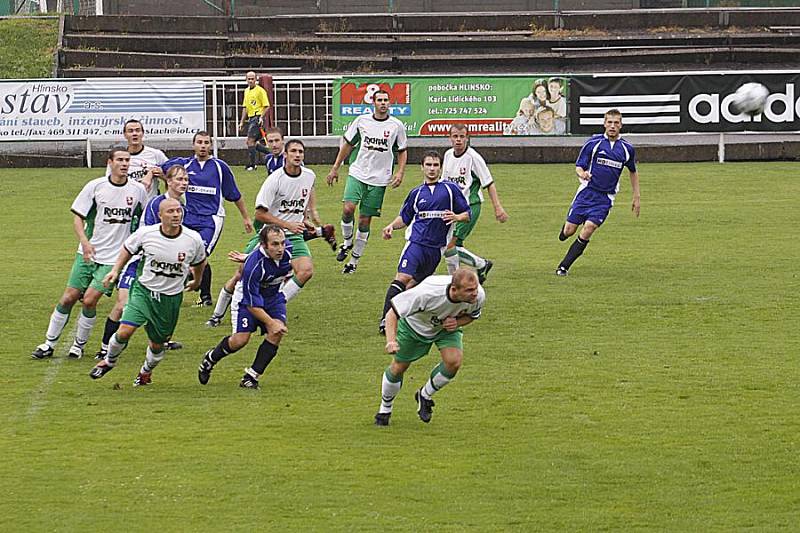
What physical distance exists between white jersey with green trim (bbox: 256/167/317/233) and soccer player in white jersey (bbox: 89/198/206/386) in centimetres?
283

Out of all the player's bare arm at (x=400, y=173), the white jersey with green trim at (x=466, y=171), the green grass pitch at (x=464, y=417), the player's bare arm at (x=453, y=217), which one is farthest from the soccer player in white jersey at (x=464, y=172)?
the player's bare arm at (x=453, y=217)

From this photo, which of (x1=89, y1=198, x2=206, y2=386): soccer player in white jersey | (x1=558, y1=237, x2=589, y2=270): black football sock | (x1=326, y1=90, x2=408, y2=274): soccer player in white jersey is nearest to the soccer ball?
(x1=558, y1=237, x2=589, y2=270): black football sock

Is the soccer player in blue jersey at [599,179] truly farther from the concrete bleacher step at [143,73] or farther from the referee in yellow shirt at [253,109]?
the concrete bleacher step at [143,73]

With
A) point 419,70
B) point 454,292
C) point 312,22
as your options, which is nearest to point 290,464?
point 454,292

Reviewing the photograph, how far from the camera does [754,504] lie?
8711mm

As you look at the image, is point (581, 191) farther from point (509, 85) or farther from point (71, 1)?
point (71, 1)

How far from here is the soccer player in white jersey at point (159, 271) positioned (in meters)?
11.6

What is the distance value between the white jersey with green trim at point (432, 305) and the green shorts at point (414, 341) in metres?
0.13

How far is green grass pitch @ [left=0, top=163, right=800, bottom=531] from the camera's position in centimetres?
862

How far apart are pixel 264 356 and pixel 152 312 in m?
1.08

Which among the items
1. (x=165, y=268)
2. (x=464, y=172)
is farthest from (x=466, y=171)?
(x=165, y=268)

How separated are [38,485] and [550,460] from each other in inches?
144

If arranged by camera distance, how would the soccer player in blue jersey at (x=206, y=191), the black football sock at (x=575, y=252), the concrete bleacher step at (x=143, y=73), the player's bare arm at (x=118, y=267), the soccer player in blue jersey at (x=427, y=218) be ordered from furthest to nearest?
the concrete bleacher step at (x=143, y=73), the black football sock at (x=575, y=252), the soccer player in blue jersey at (x=206, y=191), the soccer player in blue jersey at (x=427, y=218), the player's bare arm at (x=118, y=267)

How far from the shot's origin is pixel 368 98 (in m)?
29.2
